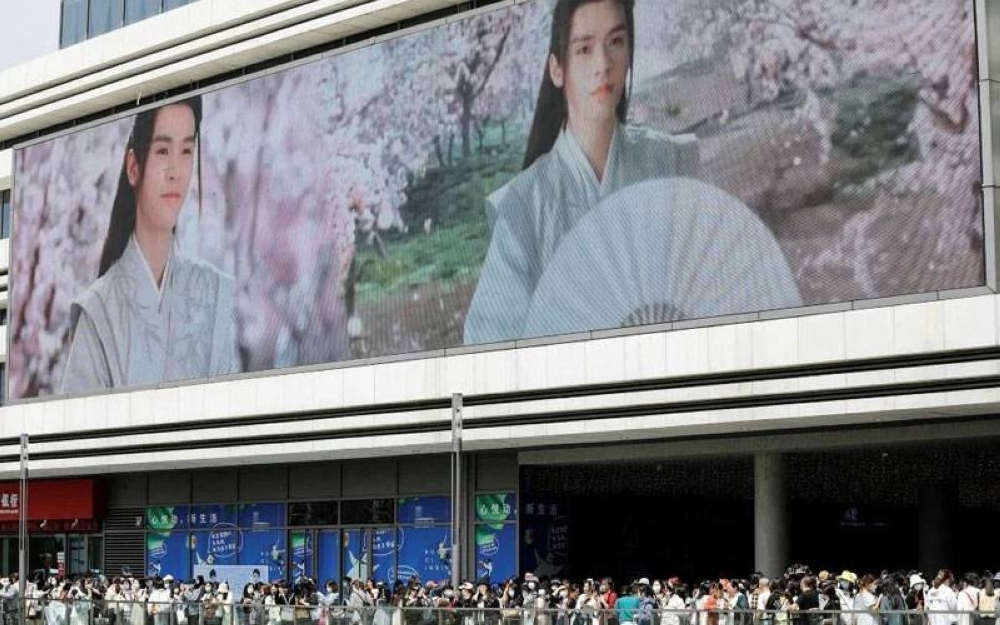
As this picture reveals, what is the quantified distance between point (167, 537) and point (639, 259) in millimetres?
20559

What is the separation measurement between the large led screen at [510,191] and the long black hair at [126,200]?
0.08 meters

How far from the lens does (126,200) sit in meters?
54.2

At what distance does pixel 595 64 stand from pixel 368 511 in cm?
1404

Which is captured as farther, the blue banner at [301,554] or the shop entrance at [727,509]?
the blue banner at [301,554]

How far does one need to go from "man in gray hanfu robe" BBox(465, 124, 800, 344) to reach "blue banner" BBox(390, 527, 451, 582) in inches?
224

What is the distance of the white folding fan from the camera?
38281 mm

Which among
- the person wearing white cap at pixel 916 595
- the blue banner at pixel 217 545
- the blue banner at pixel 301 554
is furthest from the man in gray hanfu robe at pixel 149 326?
the person wearing white cap at pixel 916 595

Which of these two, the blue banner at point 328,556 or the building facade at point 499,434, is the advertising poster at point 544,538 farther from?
the blue banner at point 328,556

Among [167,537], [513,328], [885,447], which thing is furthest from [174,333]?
[885,447]

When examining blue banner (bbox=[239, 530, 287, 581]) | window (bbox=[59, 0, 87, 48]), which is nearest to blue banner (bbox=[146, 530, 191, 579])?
blue banner (bbox=[239, 530, 287, 581])

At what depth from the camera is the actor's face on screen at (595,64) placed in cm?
4131

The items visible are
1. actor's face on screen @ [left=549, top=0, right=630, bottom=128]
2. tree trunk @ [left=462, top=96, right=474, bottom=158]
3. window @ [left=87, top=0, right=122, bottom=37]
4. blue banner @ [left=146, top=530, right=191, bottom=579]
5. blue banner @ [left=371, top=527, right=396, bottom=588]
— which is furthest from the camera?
window @ [left=87, top=0, right=122, bottom=37]

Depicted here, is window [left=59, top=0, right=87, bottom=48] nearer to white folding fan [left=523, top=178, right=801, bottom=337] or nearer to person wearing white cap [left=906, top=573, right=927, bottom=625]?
white folding fan [left=523, top=178, right=801, bottom=337]

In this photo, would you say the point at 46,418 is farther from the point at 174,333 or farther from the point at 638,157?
the point at 638,157
